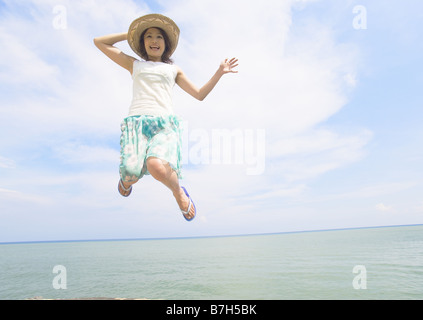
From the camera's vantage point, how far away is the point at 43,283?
76.7 ft

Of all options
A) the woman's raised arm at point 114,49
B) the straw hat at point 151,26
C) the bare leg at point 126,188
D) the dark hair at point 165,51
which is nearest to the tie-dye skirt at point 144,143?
the bare leg at point 126,188

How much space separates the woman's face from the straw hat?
0.06 meters

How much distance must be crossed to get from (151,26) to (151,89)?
0.73m

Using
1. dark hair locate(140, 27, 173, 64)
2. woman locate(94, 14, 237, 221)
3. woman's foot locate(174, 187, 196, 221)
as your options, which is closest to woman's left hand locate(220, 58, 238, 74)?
woman locate(94, 14, 237, 221)

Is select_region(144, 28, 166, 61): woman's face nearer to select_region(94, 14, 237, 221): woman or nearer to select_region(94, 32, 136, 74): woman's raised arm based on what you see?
select_region(94, 14, 237, 221): woman

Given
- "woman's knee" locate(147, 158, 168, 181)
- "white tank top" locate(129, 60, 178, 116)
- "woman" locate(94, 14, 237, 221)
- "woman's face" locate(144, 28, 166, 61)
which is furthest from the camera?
"woman's face" locate(144, 28, 166, 61)

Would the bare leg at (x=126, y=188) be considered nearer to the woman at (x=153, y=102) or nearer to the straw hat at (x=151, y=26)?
the woman at (x=153, y=102)

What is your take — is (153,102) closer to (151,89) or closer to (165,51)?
(151,89)

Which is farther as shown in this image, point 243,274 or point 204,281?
point 243,274

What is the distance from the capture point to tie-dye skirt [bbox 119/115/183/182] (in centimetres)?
306

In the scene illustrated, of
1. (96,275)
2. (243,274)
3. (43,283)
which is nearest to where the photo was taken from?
(43,283)
